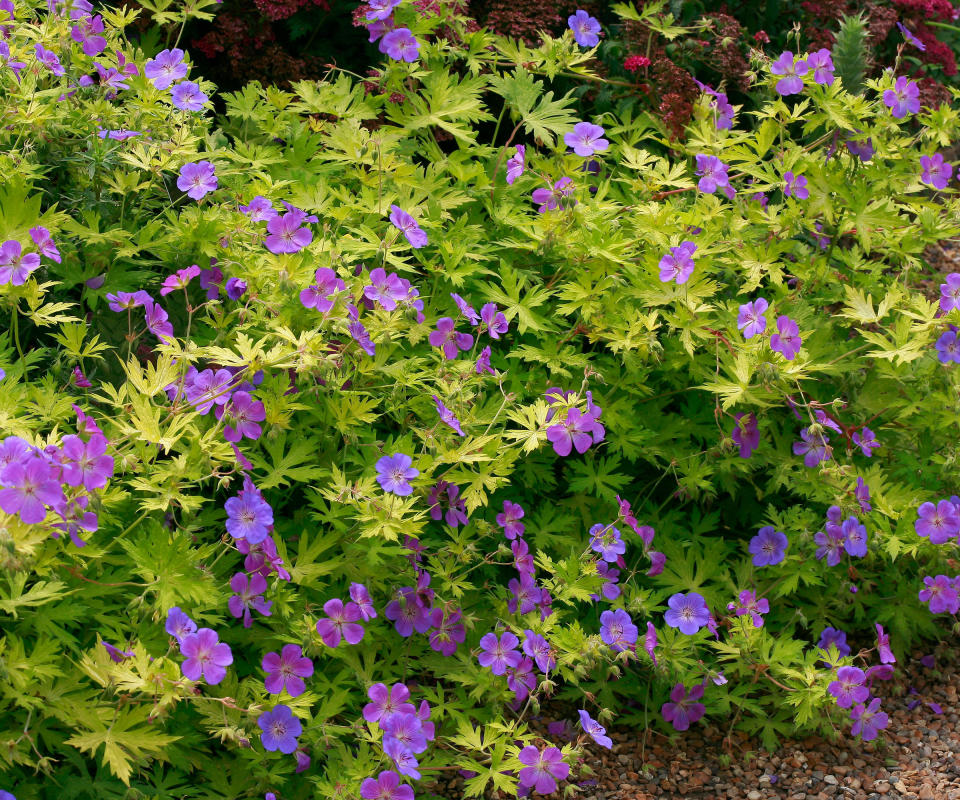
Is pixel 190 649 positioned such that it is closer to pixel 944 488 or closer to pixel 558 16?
pixel 944 488

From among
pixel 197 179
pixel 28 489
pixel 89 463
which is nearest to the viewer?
pixel 28 489

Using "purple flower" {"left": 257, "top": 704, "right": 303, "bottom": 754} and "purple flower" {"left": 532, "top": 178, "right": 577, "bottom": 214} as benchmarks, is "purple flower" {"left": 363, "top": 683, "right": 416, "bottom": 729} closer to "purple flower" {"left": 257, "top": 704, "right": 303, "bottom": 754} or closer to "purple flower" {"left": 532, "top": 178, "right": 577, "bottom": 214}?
"purple flower" {"left": 257, "top": 704, "right": 303, "bottom": 754}

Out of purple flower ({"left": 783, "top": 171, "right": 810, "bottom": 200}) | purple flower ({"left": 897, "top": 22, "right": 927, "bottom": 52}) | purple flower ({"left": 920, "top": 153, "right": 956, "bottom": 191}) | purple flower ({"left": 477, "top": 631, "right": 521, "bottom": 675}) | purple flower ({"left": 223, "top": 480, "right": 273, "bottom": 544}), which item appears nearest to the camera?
purple flower ({"left": 223, "top": 480, "right": 273, "bottom": 544})

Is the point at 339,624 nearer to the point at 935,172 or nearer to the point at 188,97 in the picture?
the point at 188,97

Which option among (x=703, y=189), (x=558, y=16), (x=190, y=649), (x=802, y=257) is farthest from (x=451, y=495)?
(x=558, y=16)

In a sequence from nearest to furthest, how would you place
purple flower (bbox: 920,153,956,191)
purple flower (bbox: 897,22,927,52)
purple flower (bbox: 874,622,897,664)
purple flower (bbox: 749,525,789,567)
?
purple flower (bbox: 874,622,897,664) → purple flower (bbox: 749,525,789,567) → purple flower (bbox: 920,153,956,191) → purple flower (bbox: 897,22,927,52)

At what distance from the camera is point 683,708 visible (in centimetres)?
272

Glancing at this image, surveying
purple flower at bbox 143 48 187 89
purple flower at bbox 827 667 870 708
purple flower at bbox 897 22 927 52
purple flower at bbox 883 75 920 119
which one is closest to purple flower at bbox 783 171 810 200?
purple flower at bbox 883 75 920 119

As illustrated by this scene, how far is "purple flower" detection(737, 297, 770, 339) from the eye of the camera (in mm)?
2683

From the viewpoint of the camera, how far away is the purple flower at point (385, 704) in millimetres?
2180

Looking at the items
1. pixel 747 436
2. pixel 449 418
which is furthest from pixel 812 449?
pixel 449 418

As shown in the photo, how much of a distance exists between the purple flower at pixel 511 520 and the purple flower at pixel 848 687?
0.86 m

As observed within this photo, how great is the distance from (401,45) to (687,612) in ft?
5.65

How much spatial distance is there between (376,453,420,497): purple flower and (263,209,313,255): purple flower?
597mm
